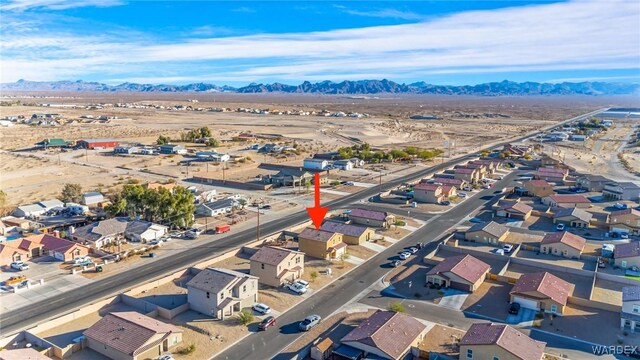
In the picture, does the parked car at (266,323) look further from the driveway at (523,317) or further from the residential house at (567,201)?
the residential house at (567,201)

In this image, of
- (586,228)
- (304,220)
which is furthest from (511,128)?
(304,220)

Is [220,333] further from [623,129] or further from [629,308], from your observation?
[623,129]

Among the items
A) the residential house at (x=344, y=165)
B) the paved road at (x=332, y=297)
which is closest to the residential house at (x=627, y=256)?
the paved road at (x=332, y=297)

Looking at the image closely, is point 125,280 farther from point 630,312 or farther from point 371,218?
point 630,312

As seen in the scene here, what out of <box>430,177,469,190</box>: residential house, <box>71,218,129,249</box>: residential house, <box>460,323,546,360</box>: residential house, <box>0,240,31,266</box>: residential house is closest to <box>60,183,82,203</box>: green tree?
<box>71,218,129,249</box>: residential house

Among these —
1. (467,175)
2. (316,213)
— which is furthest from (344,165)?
(316,213)
